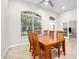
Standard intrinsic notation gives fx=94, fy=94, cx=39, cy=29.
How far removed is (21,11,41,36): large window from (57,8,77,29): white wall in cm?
397

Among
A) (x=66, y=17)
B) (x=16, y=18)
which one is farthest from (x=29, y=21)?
(x=66, y=17)

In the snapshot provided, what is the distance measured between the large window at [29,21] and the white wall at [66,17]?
3967mm

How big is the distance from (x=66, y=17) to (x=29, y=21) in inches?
208

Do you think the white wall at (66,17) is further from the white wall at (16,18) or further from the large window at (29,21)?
the white wall at (16,18)

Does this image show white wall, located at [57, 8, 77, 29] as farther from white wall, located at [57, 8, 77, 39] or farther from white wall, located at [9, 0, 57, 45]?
white wall, located at [9, 0, 57, 45]

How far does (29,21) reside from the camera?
7.43 meters

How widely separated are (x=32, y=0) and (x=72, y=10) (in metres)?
5.47

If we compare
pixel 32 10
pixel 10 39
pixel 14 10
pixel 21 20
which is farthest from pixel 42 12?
pixel 10 39

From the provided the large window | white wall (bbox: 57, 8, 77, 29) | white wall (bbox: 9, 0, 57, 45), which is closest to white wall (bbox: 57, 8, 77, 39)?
white wall (bbox: 57, 8, 77, 29)

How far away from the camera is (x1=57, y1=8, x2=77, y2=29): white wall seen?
10.1 meters

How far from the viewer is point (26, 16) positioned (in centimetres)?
720

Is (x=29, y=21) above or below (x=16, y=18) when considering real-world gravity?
below

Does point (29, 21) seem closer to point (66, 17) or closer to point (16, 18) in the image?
point (16, 18)

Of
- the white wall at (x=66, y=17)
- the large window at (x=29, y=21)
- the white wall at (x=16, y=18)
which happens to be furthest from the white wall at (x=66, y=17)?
the white wall at (x=16, y=18)
